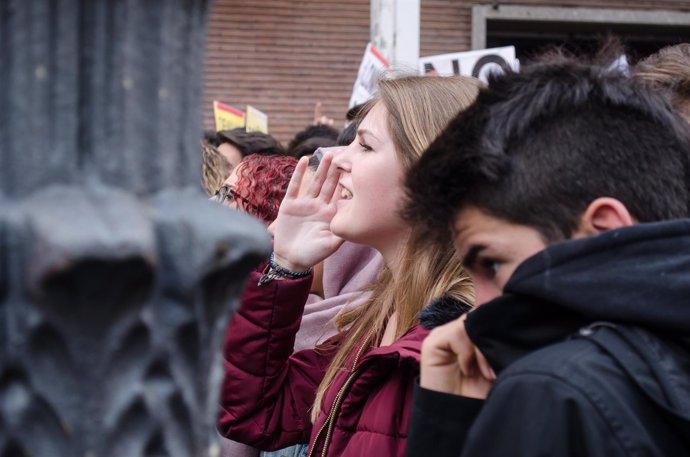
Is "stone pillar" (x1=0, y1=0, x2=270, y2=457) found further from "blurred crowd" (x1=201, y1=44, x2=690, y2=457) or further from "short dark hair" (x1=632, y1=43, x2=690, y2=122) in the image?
"short dark hair" (x1=632, y1=43, x2=690, y2=122)

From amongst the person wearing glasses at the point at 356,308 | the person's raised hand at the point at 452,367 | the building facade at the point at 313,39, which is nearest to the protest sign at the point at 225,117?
the building facade at the point at 313,39

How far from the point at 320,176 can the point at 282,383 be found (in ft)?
2.10

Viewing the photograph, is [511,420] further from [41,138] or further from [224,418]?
[224,418]

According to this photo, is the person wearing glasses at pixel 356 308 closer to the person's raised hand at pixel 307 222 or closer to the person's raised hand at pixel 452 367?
the person's raised hand at pixel 307 222

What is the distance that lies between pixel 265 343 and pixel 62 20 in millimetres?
1993

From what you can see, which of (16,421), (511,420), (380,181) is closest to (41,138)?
(16,421)

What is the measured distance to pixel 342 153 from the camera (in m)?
2.66

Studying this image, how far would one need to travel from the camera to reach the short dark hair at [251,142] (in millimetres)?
5379

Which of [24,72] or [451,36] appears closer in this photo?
[24,72]

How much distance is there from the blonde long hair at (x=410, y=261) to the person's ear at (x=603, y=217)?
786 millimetres

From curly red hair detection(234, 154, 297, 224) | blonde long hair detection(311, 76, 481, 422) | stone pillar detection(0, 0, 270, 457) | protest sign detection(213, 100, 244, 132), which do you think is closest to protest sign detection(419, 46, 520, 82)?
protest sign detection(213, 100, 244, 132)

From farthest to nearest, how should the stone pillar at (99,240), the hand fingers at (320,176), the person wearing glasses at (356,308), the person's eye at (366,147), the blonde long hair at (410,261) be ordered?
the hand fingers at (320,176) < the person's eye at (366,147) < the blonde long hair at (410,261) < the person wearing glasses at (356,308) < the stone pillar at (99,240)

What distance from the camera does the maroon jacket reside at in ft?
7.00

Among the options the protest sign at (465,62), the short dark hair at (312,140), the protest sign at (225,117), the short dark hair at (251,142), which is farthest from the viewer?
the protest sign at (225,117)
